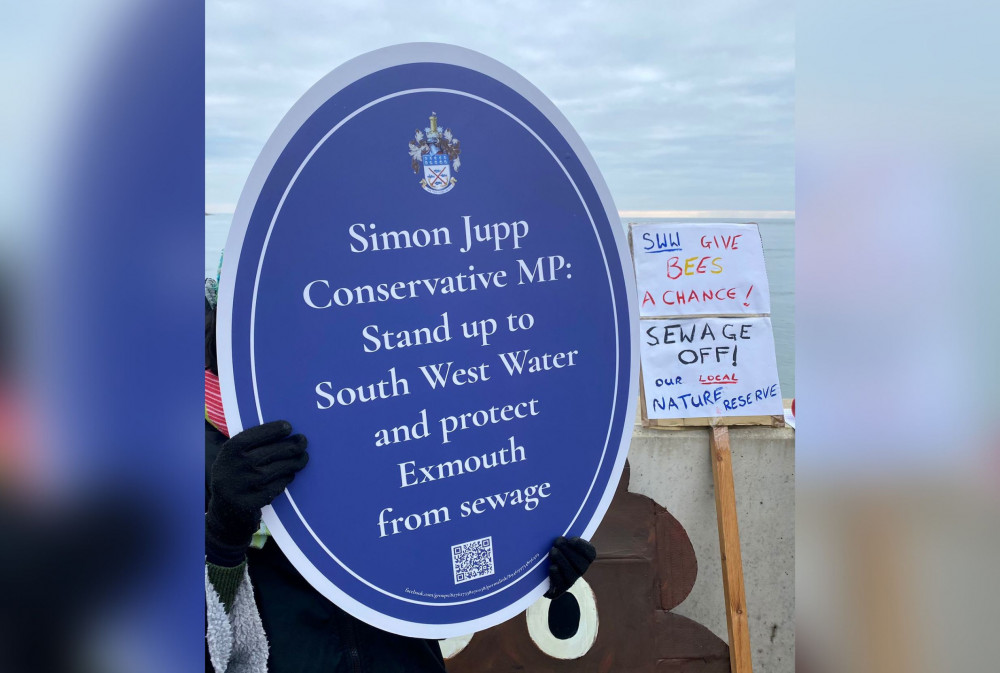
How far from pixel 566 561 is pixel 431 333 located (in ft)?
1.32

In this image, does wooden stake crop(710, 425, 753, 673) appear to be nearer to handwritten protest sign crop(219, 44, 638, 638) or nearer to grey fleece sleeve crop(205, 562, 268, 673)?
A: handwritten protest sign crop(219, 44, 638, 638)

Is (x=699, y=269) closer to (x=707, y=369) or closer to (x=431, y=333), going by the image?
(x=707, y=369)

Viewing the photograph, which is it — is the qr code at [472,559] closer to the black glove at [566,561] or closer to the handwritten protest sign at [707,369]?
the black glove at [566,561]

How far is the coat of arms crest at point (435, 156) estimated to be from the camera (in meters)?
1.09

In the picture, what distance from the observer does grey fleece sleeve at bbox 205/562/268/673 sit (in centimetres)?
106

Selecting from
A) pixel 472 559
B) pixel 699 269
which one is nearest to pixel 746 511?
pixel 699 269

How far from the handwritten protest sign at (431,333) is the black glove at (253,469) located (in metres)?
0.03

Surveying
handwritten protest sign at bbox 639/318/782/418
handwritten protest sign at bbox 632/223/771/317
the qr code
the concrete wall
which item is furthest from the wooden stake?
the qr code

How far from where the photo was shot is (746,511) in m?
2.85

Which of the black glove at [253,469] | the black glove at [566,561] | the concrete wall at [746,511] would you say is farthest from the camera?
the concrete wall at [746,511]

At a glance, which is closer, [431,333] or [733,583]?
[431,333]

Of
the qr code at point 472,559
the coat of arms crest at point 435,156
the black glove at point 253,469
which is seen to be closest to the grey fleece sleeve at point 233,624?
the black glove at point 253,469
